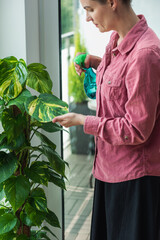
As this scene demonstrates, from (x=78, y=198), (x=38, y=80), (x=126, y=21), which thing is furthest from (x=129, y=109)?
Answer: (x=78, y=198)

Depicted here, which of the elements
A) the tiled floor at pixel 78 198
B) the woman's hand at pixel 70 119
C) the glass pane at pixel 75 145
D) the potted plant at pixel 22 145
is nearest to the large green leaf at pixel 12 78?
the potted plant at pixel 22 145

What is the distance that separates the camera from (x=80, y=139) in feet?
7.43

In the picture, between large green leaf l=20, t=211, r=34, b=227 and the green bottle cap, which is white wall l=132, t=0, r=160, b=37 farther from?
large green leaf l=20, t=211, r=34, b=227

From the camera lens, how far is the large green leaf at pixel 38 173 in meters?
1.72

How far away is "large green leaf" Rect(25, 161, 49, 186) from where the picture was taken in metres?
1.72

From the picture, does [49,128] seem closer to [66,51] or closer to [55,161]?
[55,161]

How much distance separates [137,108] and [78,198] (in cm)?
108

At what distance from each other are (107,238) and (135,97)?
0.70 m

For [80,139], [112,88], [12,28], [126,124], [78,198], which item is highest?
[12,28]

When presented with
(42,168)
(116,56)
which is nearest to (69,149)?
(42,168)

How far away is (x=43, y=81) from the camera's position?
175 centimetres

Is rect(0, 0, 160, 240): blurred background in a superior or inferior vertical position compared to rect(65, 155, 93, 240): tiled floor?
superior

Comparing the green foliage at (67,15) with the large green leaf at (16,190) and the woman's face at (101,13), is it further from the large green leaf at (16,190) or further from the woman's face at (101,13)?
the large green leaf at (16,190)

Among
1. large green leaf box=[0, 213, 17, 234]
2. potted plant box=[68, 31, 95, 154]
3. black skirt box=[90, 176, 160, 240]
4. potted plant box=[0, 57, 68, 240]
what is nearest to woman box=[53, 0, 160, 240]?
black skirt box=[90, 176, 160, 240]
